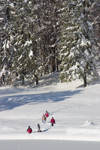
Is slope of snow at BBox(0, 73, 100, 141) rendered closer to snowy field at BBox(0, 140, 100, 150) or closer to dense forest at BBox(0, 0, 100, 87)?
snowy field at BBox(0, 140, 100, 150)

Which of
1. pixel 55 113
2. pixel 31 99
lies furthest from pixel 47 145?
pixel 31 99

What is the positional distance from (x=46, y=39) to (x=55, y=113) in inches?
878

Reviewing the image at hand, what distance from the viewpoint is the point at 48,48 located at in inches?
1673

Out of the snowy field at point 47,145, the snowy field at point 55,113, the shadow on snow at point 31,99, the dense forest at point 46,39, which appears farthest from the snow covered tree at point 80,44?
the snowy field at point 47,145

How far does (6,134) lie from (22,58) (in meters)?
22.8

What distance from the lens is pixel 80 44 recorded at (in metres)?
32.7

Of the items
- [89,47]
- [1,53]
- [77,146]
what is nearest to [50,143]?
[77,146]

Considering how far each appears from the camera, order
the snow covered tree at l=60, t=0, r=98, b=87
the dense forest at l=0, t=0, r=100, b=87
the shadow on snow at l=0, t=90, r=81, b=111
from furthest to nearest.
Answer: the dense forest at l=0, t=0, r=100, b=87, the snow covered tree at l=60, t=0, r=98, b=87, the shadow on snow at l=0, t=90, r=81, b=111

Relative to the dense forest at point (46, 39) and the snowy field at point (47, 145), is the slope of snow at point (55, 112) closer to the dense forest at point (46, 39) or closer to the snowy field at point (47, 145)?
the snowy field at point (47, 145)

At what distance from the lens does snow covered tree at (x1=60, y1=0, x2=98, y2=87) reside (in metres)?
32.6

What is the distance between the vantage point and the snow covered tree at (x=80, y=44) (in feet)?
107

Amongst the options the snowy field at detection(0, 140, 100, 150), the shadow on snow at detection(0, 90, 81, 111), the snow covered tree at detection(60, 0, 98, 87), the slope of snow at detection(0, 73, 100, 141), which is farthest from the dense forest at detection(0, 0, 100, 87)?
the snowy field at detection(0, 140, 100, 150)

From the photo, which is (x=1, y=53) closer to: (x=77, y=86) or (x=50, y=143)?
(x=77, y=86)

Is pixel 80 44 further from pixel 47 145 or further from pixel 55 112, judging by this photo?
pixel 47 145
